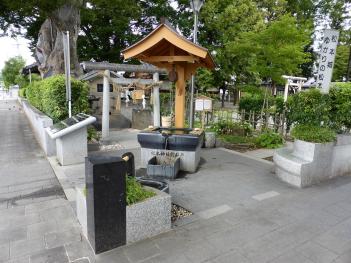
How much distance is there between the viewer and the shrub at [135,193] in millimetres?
3446

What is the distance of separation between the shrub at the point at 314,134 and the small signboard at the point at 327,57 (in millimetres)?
850

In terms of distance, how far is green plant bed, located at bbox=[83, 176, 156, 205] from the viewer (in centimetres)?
344

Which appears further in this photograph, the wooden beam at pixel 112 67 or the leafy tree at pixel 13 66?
the leafy tree at pixel 13 66

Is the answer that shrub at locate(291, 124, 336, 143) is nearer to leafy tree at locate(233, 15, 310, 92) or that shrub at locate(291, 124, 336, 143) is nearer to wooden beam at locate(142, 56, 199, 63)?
wooden beam at locate(142, 56, 199, 63)

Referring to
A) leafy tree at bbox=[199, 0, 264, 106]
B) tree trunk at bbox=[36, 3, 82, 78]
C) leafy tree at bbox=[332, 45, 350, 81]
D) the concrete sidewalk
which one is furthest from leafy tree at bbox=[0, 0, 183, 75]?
leafy tree at bbox=[332, 45, 350, 81]

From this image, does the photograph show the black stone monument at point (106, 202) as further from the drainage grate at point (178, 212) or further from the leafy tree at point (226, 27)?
the leafy tree at point (226, 27)

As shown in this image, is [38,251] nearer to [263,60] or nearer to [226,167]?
[226,167]

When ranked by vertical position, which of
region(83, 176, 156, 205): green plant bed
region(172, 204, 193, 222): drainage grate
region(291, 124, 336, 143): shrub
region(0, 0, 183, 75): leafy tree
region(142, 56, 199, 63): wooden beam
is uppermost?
region(0, 0, 183, 75): leafy tree

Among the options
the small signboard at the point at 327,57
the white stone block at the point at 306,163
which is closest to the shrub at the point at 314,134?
the white stone block at the point at 306,163

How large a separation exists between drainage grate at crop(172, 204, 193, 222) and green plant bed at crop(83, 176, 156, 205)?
71cm

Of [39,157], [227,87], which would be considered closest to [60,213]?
[39,157]

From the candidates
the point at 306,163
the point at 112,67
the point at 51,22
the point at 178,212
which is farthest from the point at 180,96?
the point at 51,22

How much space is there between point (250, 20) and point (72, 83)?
55.5 ft

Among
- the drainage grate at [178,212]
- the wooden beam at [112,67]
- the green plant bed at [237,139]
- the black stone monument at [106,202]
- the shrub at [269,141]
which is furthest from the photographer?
the wooden beam at [112,67]
